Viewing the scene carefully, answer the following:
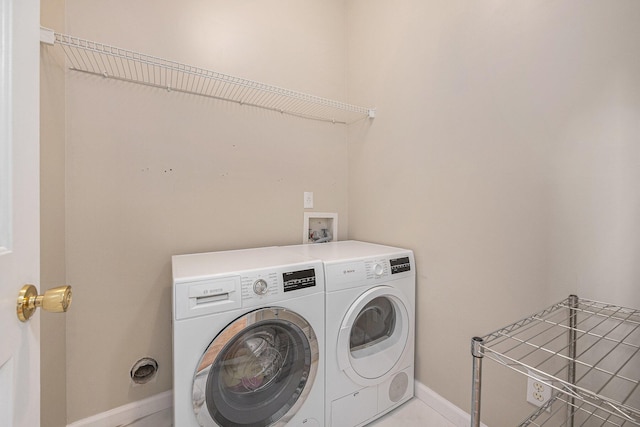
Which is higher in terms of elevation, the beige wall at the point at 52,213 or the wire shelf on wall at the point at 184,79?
the wire shelf on wall at the point at 184,79

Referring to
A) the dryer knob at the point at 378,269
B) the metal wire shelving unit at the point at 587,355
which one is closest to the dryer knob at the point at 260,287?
the dryer knob at the point at 378,269

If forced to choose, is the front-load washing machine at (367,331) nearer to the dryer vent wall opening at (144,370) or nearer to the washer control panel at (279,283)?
the washer control panel at (279,283)

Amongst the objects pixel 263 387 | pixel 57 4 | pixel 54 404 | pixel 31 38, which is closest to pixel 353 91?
pixel 57 4

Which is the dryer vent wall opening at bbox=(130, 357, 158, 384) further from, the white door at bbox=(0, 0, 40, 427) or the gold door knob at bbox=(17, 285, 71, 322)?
the gold door knob at bbox=(17, 285, 71, 322)

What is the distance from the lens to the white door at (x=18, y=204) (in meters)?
0.43

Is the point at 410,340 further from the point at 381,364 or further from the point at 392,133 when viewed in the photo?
the point at 392,133

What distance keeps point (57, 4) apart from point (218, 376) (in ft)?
5.83

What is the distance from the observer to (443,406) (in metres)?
1.44

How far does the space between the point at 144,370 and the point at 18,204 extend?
4.49ft

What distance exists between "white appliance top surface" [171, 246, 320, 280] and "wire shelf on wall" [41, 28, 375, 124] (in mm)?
930

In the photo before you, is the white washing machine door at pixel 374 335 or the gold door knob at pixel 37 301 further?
the white washing machine door at pixel 374 335

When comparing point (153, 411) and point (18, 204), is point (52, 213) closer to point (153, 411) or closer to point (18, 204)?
point (18, 204)

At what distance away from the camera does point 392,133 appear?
1741mm

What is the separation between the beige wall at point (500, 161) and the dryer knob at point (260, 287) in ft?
3.16
